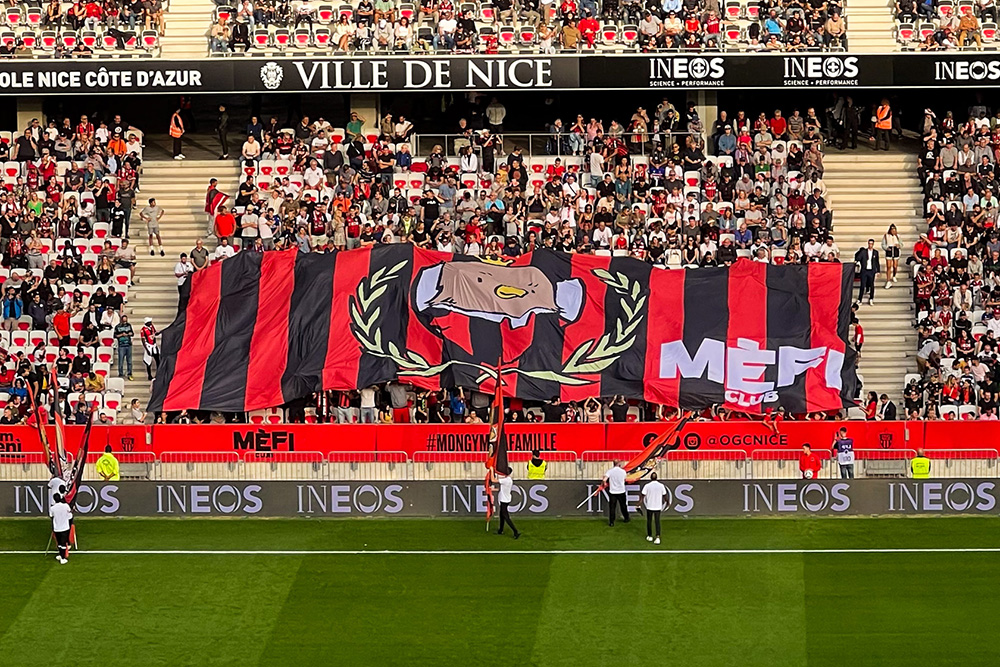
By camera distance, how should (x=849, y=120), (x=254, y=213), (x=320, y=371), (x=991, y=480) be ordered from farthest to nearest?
(x=849, y=120), (x=254, y=213), (x=320, y=371), (x=991, y=480)

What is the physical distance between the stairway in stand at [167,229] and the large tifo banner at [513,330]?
140 cm

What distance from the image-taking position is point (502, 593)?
86.0ft

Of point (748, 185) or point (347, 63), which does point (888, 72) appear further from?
point (347, 63)

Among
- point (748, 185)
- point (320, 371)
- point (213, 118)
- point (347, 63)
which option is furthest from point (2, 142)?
point (748, 185)

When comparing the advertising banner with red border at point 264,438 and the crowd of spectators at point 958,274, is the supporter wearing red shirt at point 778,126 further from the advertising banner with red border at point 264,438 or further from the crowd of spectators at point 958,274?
the advertising banner with red border at point 264,438

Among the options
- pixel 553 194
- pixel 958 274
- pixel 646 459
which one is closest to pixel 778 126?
pixel 553 194

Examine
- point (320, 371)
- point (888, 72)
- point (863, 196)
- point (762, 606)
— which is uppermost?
point (888, 72)

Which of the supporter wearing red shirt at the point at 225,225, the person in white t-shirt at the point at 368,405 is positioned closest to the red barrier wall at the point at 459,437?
the person in white t-shirt at the point at 368,405

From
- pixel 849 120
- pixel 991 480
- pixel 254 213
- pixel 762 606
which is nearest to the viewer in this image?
pixel 762 606

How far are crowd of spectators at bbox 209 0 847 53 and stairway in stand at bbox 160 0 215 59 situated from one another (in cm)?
41

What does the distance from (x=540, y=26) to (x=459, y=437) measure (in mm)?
12197

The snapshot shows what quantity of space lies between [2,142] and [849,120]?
19.0 metres

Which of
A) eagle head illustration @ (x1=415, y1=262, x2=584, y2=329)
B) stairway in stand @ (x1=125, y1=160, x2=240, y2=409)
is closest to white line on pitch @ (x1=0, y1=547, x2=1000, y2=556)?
stairway in stand @ (x1=125, y1=160, x2=240, y2=409)

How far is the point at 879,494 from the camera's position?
98.7 ft
